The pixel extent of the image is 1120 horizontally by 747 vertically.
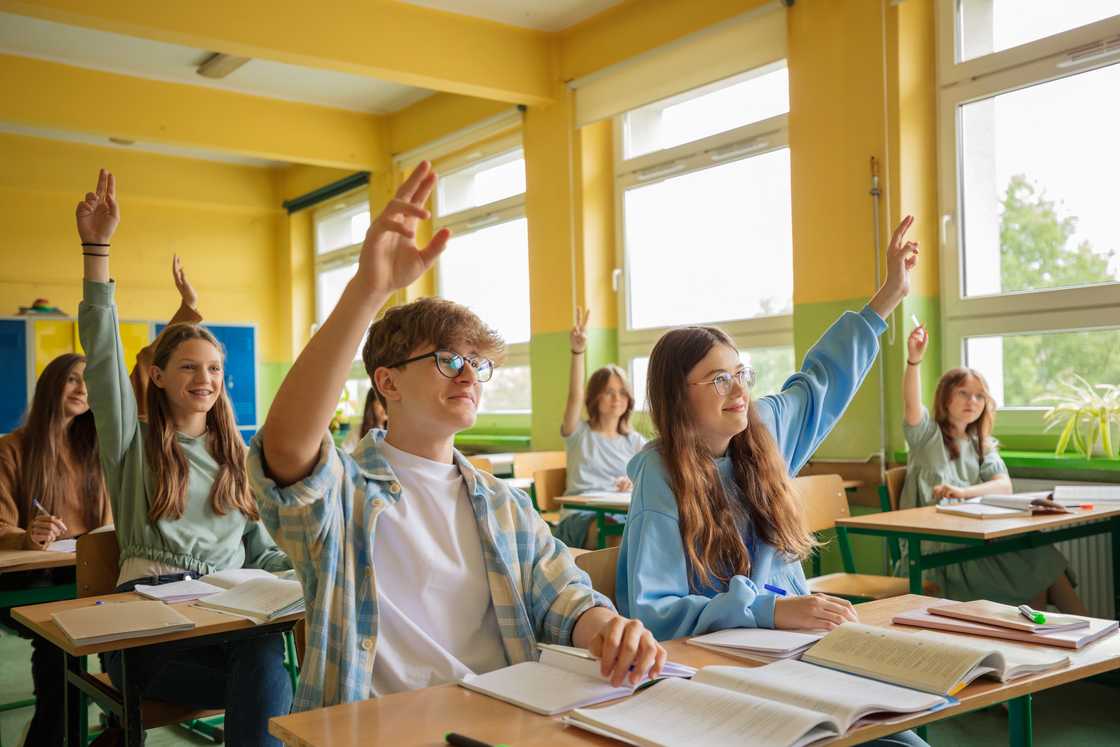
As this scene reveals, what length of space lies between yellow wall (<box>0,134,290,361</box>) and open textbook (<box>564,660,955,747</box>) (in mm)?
8460

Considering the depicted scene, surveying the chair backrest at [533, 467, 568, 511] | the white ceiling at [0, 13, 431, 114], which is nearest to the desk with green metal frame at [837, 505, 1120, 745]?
the chair backrest at [533, 467, 568, 511]

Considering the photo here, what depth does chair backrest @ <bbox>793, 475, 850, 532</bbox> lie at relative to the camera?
3.62 m

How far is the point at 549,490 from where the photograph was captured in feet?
16.4

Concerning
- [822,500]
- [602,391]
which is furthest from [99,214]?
[602,391]

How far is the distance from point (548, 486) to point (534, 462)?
0.38 metres

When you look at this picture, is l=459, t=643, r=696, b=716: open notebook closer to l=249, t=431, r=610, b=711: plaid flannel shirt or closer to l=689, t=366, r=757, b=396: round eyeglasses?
l=249, t=431, r=610, b=711: plaid flannel shirt

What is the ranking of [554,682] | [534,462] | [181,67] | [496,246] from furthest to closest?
[496,246] < [181,67] < [534,462] < [554,682]

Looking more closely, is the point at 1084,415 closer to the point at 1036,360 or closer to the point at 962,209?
the point at 1036,360

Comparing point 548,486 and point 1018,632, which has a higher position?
point 1018,632

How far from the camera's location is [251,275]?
9727mm

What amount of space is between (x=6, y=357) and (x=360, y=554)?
299 inches

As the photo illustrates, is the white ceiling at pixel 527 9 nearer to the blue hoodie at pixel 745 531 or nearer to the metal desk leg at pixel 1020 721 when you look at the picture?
the blue hoodie at pixel 745 531

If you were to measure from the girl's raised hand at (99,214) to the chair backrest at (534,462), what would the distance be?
2.88 meters

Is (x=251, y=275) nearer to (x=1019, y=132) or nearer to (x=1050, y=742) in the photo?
(x=1019, y=132)
